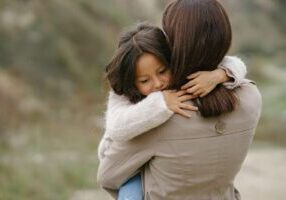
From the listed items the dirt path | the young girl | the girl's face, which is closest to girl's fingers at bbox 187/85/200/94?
the young girl

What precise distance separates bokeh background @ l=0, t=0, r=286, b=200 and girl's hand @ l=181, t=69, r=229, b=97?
442 cm

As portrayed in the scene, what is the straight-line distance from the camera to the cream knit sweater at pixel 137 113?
2.64 metres

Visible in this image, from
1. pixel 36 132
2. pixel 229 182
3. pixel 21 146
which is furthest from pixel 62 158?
pixel 229 182

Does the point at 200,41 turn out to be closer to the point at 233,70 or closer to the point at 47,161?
the point at 233,70

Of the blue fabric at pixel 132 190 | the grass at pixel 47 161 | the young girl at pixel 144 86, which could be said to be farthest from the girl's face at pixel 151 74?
the grass at pixel 47 161

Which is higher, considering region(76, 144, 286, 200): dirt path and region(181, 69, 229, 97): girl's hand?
region(76, 144, 286, 200): dirt path

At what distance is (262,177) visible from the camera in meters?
9.87

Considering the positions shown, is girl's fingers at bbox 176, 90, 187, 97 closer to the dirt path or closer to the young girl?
the young girl

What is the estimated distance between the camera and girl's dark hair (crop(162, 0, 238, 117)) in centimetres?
259

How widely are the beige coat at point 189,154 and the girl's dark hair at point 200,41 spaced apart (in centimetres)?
6

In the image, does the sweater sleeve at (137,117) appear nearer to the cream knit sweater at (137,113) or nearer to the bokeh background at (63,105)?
the cream knit sweater at (137,113)

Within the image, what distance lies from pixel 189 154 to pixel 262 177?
289 inches

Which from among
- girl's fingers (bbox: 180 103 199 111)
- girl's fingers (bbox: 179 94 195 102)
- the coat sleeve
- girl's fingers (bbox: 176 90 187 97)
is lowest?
the coat sleeve

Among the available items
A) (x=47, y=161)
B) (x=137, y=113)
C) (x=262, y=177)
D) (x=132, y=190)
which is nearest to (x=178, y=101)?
(x=137, y=113)
